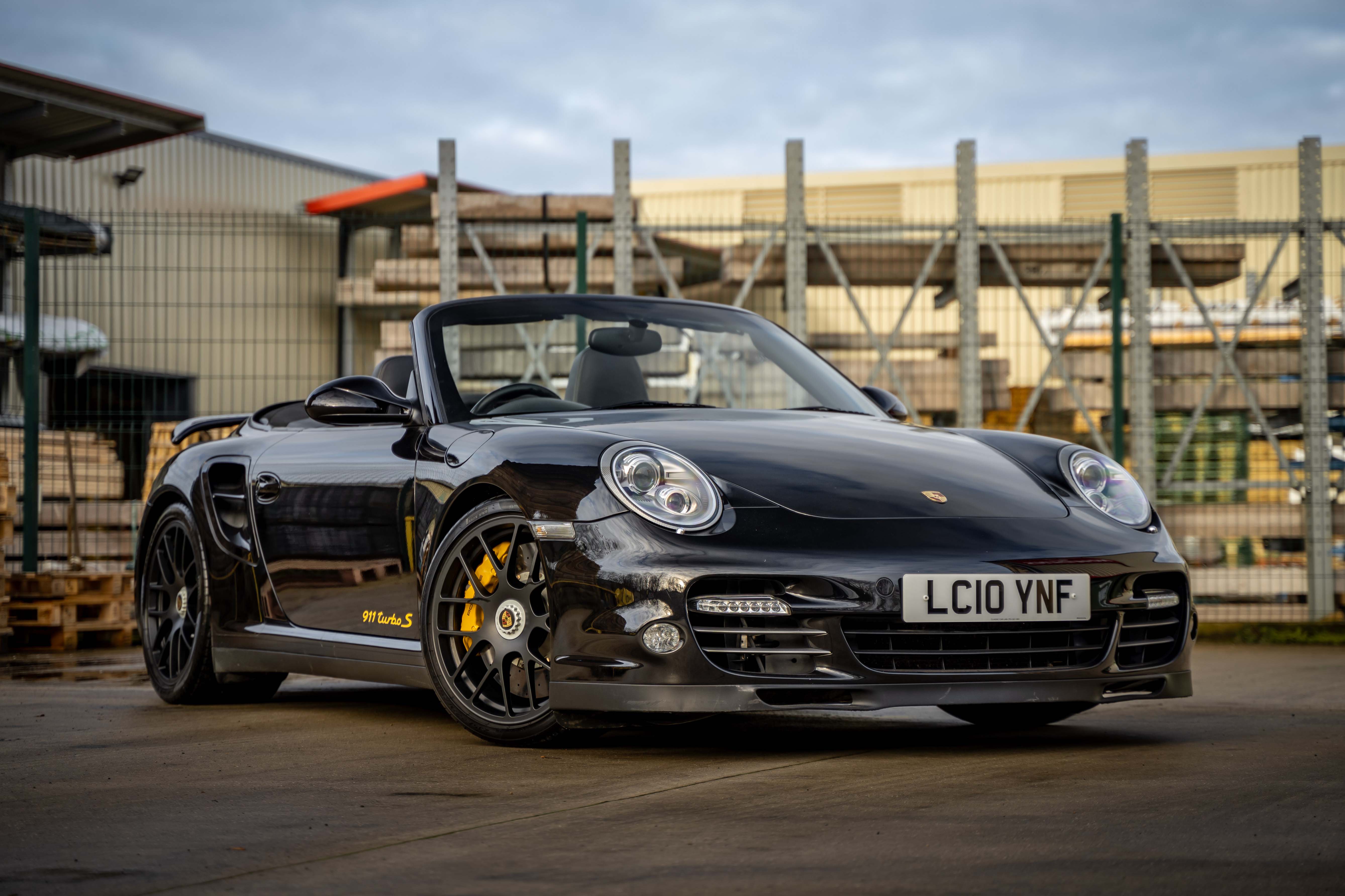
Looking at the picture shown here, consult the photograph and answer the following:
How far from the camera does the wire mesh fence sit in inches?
433

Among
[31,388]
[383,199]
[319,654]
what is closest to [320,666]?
[319,654]

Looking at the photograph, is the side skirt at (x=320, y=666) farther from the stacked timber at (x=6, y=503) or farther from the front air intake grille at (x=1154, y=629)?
the stacked timber at (x=6, y=503)

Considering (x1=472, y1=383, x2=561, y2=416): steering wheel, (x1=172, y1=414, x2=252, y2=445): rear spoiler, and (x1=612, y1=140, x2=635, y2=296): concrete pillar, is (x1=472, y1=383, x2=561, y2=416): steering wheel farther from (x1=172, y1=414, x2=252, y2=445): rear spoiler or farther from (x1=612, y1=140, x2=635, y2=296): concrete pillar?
(x1=612, y1=140, x2=635, y2=296): concrete pillar

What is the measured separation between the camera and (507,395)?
16.8ft

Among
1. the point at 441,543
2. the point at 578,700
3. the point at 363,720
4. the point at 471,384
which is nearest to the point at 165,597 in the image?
the point at 363,720

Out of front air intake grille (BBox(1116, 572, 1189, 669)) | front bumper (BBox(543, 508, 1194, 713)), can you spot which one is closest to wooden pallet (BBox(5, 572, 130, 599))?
front bumper (BBox(543, 508, 1194, 713))

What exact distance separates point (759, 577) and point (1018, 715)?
4.77 ft

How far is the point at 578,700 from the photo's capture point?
13.1ft

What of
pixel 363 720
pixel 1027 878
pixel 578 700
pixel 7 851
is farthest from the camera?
pixel 363 720

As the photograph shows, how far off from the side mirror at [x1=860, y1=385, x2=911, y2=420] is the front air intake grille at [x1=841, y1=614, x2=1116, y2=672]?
1.47 m

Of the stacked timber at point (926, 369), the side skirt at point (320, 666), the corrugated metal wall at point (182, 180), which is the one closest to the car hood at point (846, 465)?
the side skirt at point (320, 666)

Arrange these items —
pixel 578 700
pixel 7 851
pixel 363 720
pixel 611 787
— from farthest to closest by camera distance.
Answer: pixel 363 720 < pixel 578 700 < pixel 611 787 < pixel 7 851

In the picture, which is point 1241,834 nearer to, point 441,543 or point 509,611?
point 509,611

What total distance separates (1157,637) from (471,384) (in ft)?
7.37
